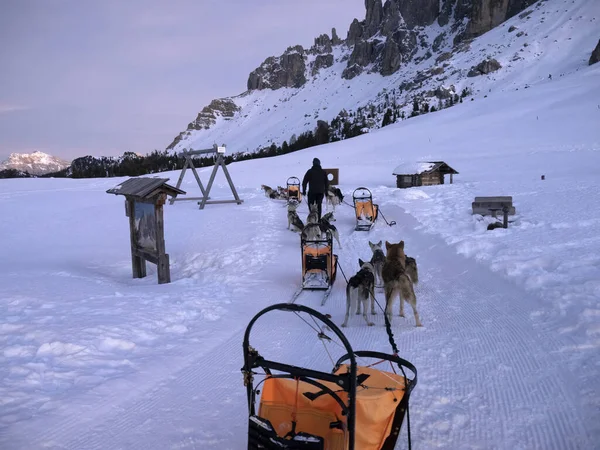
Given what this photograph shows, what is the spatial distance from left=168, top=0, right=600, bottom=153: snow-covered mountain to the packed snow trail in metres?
69.2

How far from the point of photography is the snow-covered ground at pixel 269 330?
3217mm

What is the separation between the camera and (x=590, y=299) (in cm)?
462

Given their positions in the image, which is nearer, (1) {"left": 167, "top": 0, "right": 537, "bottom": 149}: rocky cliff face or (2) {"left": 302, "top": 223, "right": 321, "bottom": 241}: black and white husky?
(2) {"left": 302, "top": 223, "right": 321, "bottom": 241}: black and white husky

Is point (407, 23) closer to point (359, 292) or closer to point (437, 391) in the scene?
point (359, 292)

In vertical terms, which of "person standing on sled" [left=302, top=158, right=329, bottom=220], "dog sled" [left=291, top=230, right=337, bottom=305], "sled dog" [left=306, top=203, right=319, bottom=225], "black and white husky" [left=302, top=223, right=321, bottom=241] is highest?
"person standing on sled" [left=302, top=158, right=329, bottom=220]

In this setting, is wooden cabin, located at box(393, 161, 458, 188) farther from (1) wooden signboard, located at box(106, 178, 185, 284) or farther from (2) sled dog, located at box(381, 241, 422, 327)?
(2) sled dog, located at box(381, 241, 422, 327)

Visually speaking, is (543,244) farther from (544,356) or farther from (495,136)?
(495,136)

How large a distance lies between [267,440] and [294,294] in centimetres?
427

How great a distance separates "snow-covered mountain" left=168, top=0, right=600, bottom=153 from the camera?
84750 mm

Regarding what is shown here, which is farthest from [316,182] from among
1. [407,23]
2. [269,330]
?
[407,23]

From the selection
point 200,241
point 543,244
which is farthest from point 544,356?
point 200,241

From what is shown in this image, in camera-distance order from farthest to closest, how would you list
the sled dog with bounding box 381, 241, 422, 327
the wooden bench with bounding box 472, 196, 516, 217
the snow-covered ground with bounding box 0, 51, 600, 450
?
the wooden bench with bounding box 472, 196, 516, 217, the sled dog with bounding box 381, 241, 422, 327, the snow-covered ground with bounding box 0, 51, 600, 450

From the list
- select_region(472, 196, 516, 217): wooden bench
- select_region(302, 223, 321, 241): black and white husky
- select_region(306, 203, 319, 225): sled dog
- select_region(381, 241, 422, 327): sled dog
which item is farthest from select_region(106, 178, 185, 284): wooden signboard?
select_region(472, 196, 516, 217): wooden bench

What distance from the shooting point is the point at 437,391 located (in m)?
3.55
